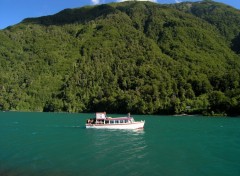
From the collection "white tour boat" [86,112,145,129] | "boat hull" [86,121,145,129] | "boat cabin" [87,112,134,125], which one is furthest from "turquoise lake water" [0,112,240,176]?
"boat cabin" [87,112,134,125]

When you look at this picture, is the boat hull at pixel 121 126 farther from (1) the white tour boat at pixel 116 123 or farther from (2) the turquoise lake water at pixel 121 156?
(2) the turquoise lake water at pixel 121 156

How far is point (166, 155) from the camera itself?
63156 mm

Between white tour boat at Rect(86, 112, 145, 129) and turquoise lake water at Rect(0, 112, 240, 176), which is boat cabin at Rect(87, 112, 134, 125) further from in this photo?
turquoise lake water at Rect(0, 112, 240, 176)

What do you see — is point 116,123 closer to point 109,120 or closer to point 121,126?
point 121,126

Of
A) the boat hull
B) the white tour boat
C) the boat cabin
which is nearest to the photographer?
the boat hull

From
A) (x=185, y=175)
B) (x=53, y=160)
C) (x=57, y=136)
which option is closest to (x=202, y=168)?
(x=185, y=175)

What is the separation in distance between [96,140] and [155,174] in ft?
127

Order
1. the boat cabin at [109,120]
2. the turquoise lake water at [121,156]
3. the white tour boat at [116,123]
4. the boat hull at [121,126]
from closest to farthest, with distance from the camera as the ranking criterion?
the turquoise lake water at [121,156]
the boat hull at [121,126]
the white tour boat at [116,123]
the boat cabin at [109,120]

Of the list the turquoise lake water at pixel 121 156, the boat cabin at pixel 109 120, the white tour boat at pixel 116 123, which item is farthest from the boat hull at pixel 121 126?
the turquoise lake water at pixel 121 156

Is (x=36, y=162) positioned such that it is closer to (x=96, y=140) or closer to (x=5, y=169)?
(x=5, y=169)

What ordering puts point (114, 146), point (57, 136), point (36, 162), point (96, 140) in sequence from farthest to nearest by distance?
A: 1. point (57, 136)
2. point (96, 140)
3. point (114, 146)
4. point (36, 162)

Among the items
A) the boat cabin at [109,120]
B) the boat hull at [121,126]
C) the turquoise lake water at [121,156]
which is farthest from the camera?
the boat cabin at [109,120]

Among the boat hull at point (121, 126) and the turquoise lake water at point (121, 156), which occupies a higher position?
the boat hull at point (121, 126)

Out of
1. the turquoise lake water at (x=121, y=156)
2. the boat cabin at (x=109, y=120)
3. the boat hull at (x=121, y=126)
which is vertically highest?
the boat cabin at (x=109, y=120)
